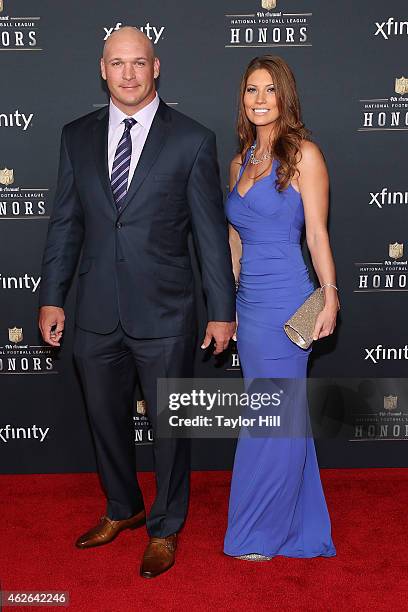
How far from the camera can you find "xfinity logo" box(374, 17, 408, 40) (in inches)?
135

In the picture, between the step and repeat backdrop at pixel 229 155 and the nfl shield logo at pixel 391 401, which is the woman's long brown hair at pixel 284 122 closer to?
the step and repeat backdrop at pixel 229 155

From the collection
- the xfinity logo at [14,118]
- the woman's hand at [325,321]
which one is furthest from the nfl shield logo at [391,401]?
the xfinity logo at [14,118]

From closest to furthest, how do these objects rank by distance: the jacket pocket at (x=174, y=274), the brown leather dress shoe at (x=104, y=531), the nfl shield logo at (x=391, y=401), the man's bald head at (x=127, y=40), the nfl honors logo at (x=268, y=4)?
the man's bald head at (x=127, y=40), the jacket pocket at (x=174, y=274), the brown leather dress shoe at (x=104, y=531), the nfl honors logo at (x=268, y=4), the nfl shield logo at (x=391, y=401)

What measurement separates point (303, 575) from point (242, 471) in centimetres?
43

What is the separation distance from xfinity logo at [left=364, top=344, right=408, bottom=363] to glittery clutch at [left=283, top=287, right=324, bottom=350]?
105 cm

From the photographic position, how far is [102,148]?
2.79 metres

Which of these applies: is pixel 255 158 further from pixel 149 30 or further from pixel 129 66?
pixel 149 30

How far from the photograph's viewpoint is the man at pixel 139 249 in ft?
8.90

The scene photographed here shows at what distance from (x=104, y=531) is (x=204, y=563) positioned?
0.43m

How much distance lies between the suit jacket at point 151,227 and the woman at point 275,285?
13cm

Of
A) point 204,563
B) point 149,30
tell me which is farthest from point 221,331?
point 149,30

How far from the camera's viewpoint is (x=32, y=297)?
3684 mm

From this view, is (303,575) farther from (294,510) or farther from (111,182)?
(111,182)

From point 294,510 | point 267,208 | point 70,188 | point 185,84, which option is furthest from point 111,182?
point 294,510
